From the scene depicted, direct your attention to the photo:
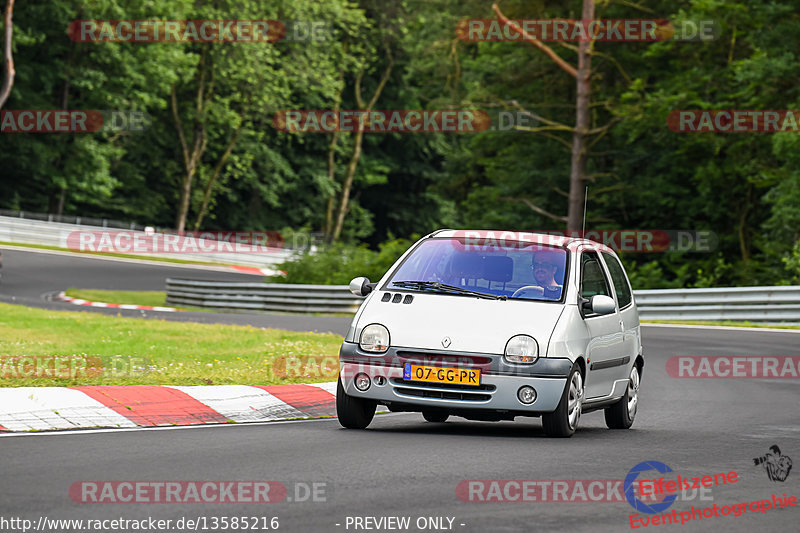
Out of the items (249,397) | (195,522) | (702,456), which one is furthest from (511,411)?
(195,522)

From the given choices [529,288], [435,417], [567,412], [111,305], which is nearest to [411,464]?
[567,412]

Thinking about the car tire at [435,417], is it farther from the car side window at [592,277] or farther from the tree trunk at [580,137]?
the tree trunk at [580,137]

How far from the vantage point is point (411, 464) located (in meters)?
8.44

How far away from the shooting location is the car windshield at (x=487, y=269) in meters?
10.6

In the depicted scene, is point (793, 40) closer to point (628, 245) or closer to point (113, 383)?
point (628, 245)

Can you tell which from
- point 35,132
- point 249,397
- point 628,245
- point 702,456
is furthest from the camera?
point 35,132

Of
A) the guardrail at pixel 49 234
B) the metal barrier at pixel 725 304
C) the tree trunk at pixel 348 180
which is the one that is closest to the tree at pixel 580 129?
the metal barrier at pixel 725 304

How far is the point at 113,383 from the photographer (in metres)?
12.4

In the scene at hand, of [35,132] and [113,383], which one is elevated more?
[35,132]

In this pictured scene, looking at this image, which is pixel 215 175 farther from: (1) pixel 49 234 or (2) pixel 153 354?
(2) pixel 153 354

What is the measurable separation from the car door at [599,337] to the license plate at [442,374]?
3.89ft

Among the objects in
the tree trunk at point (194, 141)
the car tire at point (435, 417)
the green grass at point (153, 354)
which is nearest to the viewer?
the car tire at point (435, 417)

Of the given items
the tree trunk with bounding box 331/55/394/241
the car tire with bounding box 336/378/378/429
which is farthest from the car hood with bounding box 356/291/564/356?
the tree trunk with bounding box 331/55/394/241

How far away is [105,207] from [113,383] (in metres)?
56.1
